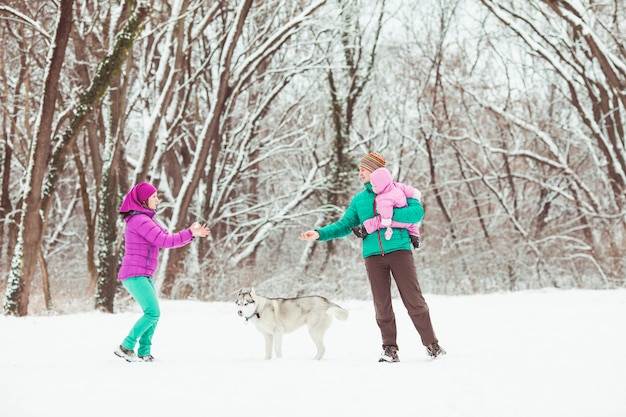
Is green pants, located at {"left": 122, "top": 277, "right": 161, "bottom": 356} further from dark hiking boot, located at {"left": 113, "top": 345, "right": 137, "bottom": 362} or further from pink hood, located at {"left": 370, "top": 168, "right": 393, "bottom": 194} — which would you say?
pink hood, located at {"left": 370, "top": 168, "right": 393, "bottom": 194}

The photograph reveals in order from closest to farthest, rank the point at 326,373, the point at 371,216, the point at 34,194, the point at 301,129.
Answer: the point at 326,373 → the point at 371,216 → the point at 34,194 → the point at 301,129

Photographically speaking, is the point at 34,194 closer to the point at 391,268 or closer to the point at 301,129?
the point at 391,268

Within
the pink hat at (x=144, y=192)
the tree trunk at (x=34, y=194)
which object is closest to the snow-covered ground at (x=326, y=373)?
the tree trunk at (x=34, y=194)

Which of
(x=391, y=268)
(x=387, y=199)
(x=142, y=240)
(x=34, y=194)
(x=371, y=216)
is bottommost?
(x=391, y=268)

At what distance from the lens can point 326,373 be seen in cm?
454

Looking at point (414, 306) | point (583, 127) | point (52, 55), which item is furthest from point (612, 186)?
point (52, 55)

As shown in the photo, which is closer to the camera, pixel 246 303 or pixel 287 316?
pixel 246 303

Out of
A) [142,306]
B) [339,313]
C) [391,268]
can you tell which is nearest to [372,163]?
[391,268]

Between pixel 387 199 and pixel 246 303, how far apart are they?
160cm

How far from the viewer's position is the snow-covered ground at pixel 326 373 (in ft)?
11.4

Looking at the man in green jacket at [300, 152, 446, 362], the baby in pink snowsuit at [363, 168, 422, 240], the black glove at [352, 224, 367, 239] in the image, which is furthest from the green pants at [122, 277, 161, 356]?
the baby in pink snowsuit at [363, 168, 422, 240]

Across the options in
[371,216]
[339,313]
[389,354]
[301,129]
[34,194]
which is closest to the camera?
[389,354]

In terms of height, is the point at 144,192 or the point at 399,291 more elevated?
the point at 144,192

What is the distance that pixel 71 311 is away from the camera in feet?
35.7
